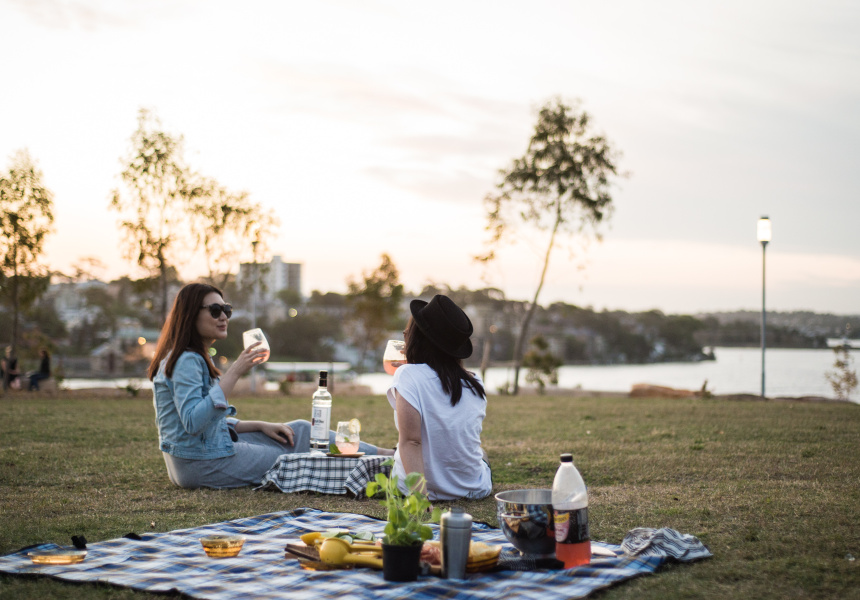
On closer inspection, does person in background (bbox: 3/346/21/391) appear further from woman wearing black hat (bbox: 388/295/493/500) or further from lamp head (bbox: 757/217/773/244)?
lamp head (bbox: 757/217/773/244)

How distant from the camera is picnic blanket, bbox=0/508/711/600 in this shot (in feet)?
10.2

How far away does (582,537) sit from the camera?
11.1ft

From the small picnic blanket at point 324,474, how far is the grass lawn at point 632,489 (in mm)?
107

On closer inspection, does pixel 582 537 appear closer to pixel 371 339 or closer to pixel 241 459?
pixel 241 459

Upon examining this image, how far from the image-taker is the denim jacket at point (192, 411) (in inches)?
213

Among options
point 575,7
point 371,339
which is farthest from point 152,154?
point 371,339

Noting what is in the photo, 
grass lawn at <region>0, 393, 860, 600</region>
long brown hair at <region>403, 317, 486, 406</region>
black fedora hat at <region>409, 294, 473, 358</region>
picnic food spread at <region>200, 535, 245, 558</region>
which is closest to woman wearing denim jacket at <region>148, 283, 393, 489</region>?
grass lawn at <region>0, 393, 860, 600</region>

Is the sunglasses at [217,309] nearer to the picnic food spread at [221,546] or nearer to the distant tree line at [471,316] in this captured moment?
the picnic food spread at [221,546]

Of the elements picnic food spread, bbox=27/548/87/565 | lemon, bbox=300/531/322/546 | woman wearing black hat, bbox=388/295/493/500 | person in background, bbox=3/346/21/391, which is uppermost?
woman wearing black hat, bbox=388/295/493/500

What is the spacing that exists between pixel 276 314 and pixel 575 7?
58702mm

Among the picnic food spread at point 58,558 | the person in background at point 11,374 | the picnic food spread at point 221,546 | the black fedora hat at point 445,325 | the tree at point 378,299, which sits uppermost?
the tree at point 378,299

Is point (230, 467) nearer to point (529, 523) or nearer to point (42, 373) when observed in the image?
point (529, 523)

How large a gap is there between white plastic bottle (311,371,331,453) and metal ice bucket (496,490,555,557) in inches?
95.2

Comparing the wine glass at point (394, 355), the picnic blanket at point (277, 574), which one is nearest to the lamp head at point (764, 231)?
the wine glass at point (394, 355)
